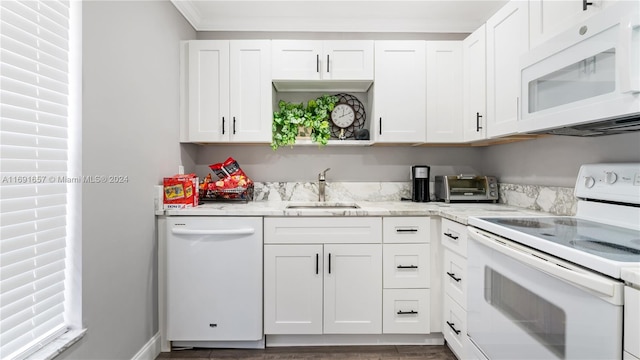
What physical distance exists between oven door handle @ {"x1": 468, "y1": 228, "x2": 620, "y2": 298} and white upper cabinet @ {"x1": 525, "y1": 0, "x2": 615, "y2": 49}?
A: 39.1 inches

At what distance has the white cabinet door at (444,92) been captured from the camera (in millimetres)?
2375

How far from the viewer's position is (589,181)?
1.55 m

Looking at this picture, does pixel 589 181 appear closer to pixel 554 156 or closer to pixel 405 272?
pixel 554 156

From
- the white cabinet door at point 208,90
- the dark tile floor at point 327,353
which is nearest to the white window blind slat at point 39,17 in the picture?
the white cabinet door at point 208,90

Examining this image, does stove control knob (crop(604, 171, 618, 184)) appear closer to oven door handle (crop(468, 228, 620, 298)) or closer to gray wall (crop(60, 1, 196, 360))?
oven door handle (crop(468, 228, 620, 298))

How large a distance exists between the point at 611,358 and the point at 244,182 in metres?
2.12

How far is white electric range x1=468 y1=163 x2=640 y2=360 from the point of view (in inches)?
33.8

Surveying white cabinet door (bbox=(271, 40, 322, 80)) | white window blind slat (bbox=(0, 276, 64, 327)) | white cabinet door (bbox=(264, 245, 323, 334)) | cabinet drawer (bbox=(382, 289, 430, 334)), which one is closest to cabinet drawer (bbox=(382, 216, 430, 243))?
cabinet drawer (bbox=(382, 289, 430, 334))

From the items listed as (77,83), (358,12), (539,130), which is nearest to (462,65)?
(358,12)

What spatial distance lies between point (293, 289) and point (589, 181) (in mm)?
1747

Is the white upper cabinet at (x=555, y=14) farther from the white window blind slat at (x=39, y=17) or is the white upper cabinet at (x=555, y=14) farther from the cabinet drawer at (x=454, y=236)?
the white window blind slat at (x=39, y=17)

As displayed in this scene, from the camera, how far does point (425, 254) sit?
206 centimetres

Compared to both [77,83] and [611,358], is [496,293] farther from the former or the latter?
[77,83]

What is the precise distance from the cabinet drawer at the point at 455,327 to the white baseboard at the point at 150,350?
73.5 inches
